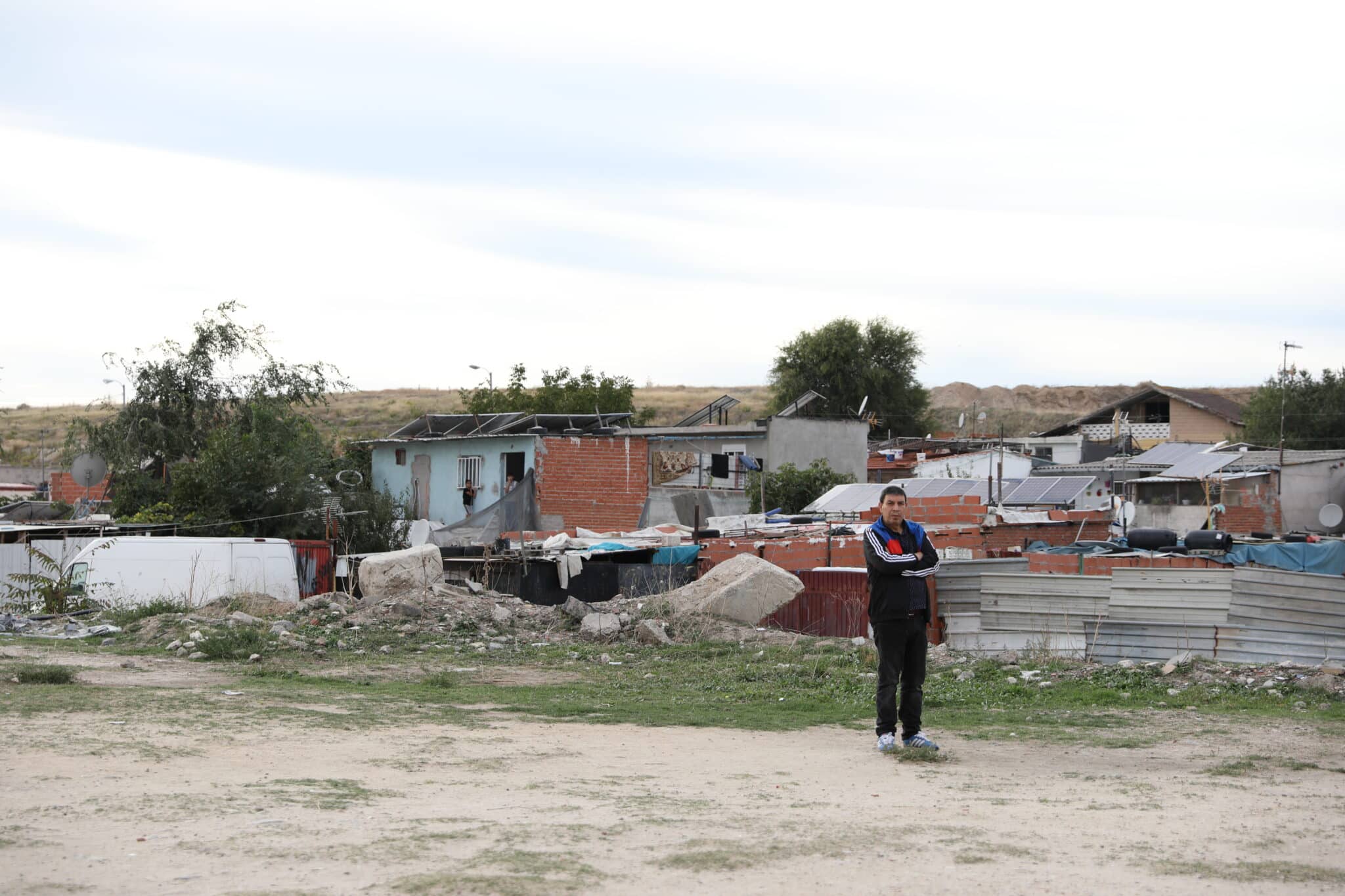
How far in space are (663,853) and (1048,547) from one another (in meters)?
19.9

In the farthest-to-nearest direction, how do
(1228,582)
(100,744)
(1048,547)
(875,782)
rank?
(1048,547)
(1228,582)
(100,744)
(875,782)

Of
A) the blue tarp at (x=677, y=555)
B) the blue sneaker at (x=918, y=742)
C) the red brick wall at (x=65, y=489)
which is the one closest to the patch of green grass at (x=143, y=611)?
the blue tarp at (x=677, y=555)

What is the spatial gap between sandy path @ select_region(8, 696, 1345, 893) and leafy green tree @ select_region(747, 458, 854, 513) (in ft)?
92.5

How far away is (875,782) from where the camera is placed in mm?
7969

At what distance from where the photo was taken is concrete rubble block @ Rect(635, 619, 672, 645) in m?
19.4

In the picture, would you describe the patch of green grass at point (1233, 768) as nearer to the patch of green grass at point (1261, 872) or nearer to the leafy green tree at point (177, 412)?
the patch of green grass at point (1261, 872)

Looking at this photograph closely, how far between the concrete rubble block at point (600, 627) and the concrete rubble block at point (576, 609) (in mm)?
1143

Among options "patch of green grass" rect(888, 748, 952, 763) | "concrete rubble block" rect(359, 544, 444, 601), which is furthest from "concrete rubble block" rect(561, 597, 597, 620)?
"patch of green grass" rect(888, 748, 952, 763)

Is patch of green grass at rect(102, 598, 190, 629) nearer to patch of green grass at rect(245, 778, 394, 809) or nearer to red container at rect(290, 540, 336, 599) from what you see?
red container at rect(290, 540, 336, 599)

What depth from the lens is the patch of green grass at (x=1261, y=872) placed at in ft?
18.0

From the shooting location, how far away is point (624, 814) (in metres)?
6.75

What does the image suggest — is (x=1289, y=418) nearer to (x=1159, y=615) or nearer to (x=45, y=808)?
(x=1159, y=615)

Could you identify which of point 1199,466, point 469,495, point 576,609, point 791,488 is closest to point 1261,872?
point 576,609

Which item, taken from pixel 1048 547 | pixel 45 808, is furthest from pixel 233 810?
pixel 1048 547
